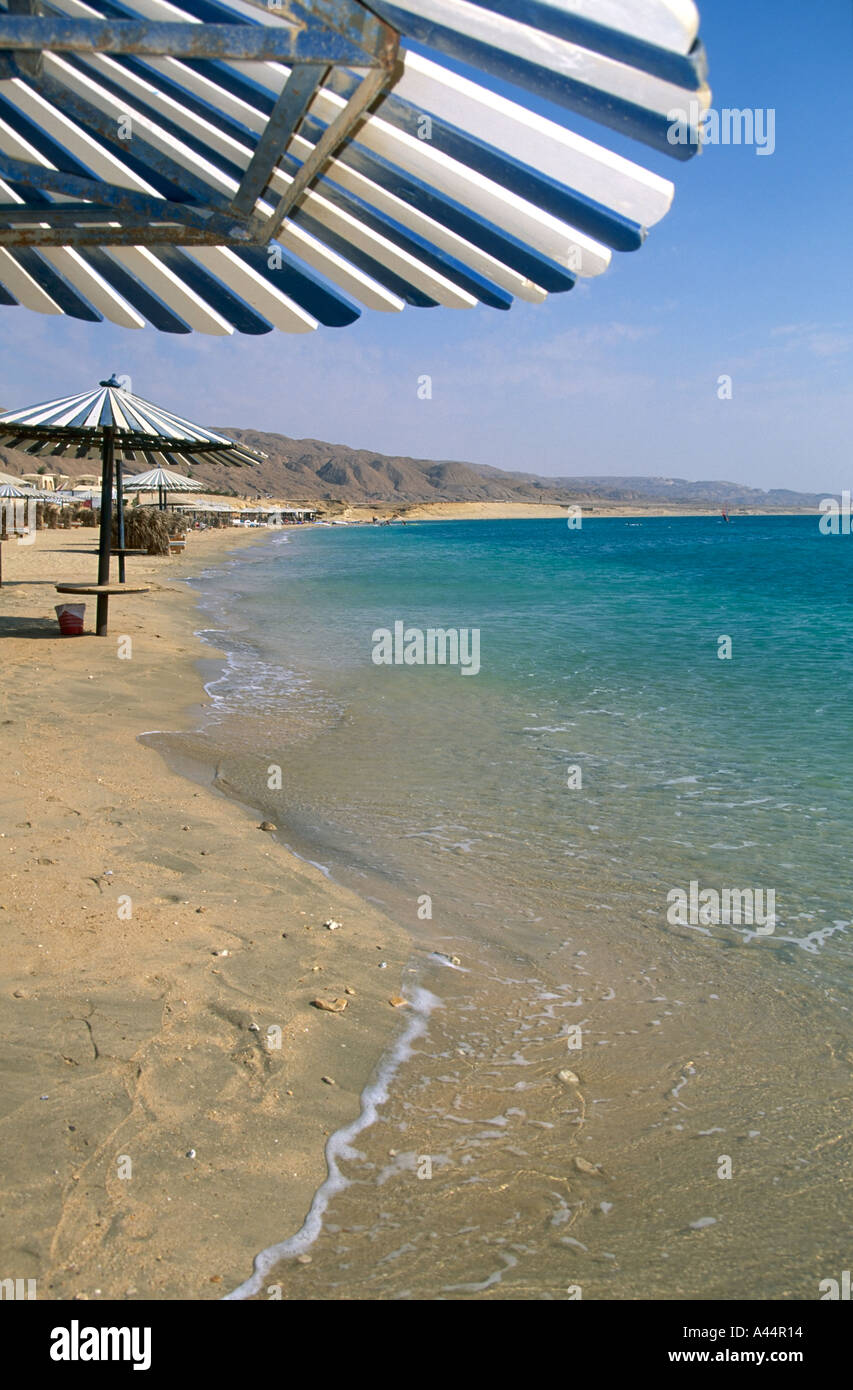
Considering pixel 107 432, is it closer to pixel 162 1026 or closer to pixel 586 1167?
pixel 162 1026

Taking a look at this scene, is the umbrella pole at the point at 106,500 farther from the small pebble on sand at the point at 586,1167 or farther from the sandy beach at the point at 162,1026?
the small pebble on sand at the point at 586,1167

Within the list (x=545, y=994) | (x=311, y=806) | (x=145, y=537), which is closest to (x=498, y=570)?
(x=145, y=537)

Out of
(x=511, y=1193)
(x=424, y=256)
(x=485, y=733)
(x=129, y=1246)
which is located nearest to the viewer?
(x=424, y=256)

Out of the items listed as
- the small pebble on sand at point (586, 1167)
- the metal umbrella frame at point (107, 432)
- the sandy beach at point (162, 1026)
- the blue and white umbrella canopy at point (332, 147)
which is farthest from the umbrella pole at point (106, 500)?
the small pebble on sand at point (586, 1167)

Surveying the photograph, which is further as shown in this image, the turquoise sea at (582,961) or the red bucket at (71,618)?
the red bucket at (71,618)

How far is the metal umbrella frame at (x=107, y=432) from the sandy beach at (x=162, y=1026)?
18.7ft

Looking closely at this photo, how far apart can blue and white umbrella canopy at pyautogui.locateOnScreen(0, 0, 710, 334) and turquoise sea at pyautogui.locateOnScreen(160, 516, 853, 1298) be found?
2650 mm

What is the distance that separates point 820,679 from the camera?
14031 millimetres

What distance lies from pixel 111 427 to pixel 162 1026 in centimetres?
957

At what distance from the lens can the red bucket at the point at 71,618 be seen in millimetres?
12922

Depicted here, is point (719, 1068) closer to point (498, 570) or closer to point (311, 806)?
point (311, 806)

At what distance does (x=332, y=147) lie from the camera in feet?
5.81

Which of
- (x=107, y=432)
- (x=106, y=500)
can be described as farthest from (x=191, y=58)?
(x=106, y=500)
